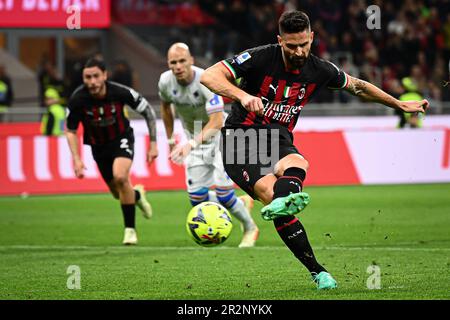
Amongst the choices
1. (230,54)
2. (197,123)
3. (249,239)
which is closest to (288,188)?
(249,239)

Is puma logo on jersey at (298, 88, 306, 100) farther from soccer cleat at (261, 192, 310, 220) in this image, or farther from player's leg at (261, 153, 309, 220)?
soccer cleat at (261, 192, 310, 220)

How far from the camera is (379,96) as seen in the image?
319 inches

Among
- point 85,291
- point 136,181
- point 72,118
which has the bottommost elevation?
point 136,181

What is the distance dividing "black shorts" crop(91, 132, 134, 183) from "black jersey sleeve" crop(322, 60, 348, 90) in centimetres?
410

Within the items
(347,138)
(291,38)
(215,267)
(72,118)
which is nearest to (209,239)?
(215,267)

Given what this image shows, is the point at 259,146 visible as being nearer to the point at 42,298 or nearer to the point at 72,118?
the point at 42,298

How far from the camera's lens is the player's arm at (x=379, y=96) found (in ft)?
26.4

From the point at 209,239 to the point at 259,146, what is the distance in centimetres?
140

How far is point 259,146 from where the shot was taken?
7719 mm

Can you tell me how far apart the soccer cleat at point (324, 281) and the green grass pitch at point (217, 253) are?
89mm

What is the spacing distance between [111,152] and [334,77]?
4.26 m

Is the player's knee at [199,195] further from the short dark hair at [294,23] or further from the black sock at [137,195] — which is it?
the short dark hair at [294,23]

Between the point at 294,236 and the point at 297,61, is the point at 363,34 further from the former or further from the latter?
the point at 294,236

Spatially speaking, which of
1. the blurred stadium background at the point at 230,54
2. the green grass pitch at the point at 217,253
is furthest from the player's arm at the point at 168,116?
the blurred stadium background at the point at 230,54
